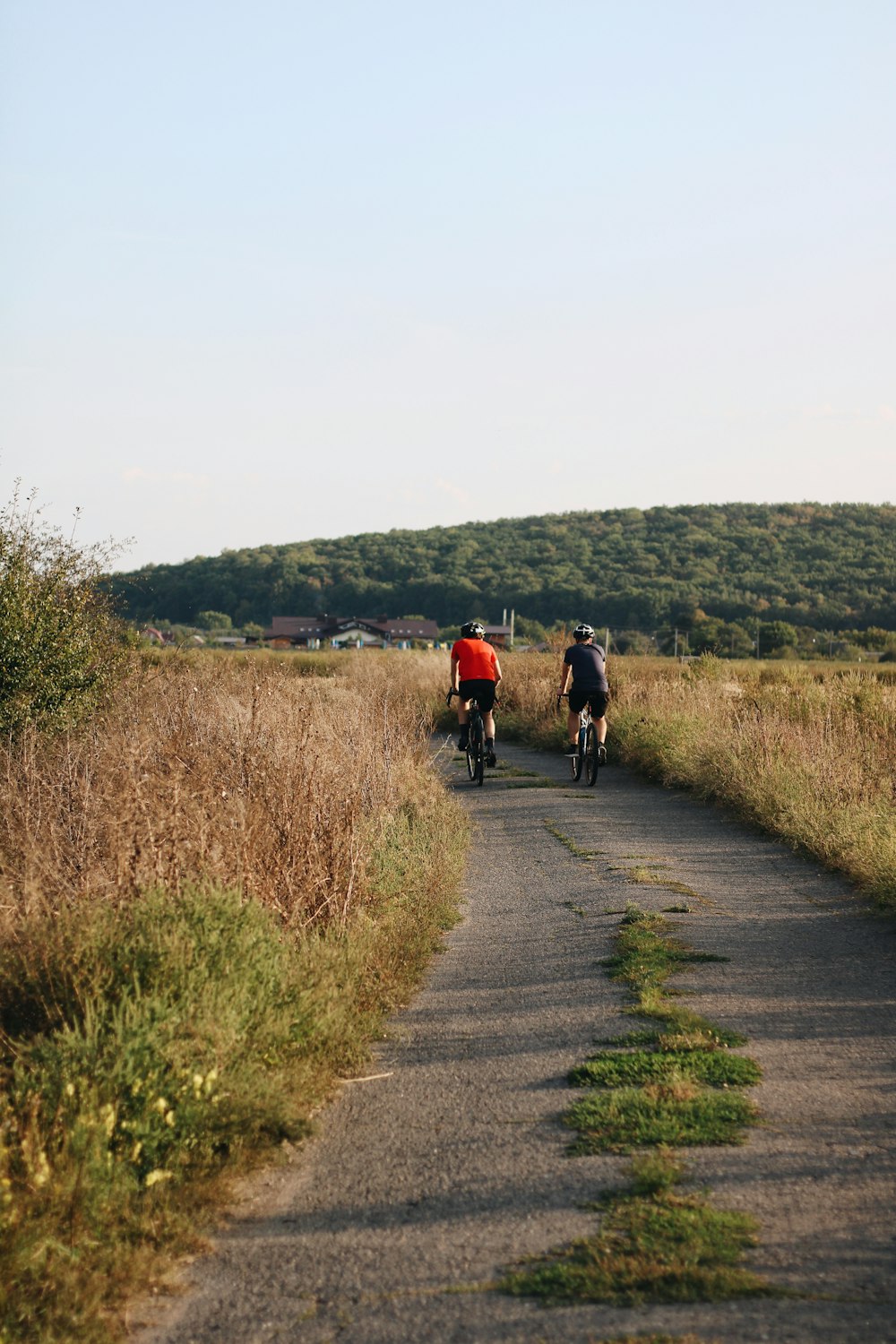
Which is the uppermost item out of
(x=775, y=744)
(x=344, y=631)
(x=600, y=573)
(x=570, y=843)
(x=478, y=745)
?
(x=600, y=573)

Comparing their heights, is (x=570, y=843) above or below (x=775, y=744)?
below

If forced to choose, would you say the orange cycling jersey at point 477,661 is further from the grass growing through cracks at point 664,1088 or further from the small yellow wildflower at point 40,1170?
the small yellow wildflower at point 40,1170

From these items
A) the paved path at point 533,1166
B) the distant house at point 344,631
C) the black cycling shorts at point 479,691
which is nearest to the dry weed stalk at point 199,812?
the paved path at point 533,1166

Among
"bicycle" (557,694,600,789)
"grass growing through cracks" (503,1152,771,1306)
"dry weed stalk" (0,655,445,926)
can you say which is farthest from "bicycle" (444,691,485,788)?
"grass growing through cracks" (503,1152,771,1306)

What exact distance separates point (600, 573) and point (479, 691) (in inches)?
3016

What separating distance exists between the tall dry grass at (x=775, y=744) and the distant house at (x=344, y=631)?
170 feet

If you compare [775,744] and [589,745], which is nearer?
[775,744]

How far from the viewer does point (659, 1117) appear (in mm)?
4684

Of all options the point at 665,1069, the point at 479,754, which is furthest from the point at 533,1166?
the point at 479,754

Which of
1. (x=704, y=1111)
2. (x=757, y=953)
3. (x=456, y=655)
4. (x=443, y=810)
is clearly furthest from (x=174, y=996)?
(x=456, y=655)

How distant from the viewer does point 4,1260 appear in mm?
3348

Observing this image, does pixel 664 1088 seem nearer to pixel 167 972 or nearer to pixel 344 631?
pixel 167 972

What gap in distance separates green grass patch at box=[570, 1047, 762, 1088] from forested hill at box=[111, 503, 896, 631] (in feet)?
245

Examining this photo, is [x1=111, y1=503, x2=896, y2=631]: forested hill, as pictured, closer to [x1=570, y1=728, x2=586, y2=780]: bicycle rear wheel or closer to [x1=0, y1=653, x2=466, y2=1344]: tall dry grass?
[x1=570, y1=728, x2=586, y2=780]: bicycle rear wheel
